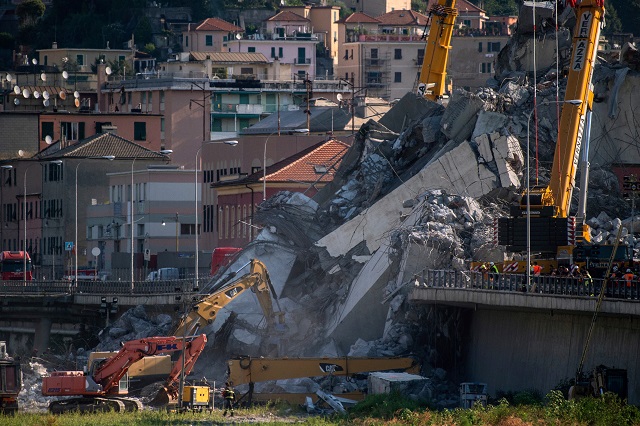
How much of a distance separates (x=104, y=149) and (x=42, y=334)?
124 feet

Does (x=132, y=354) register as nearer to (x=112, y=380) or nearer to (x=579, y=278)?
(x=112, y=380)

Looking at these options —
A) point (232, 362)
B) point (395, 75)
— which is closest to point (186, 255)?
point (232, 362)

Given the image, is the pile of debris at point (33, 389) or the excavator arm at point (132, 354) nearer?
the excavator arm at point (132, 354)

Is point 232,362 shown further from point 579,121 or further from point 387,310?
point 579,121

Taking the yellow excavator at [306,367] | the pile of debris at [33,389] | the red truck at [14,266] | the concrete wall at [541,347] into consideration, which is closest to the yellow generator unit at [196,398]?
the yellow excavator at [306,367]

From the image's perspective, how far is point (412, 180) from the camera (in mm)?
84062

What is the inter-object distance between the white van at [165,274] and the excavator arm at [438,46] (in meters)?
21.9

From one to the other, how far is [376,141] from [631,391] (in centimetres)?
3281

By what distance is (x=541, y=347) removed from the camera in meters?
66.0

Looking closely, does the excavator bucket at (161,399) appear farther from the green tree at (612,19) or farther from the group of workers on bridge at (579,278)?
the green tree at (612,19)

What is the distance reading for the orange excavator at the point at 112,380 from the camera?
72.7 metres

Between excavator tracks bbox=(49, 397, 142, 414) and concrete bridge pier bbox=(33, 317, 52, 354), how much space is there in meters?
29.3

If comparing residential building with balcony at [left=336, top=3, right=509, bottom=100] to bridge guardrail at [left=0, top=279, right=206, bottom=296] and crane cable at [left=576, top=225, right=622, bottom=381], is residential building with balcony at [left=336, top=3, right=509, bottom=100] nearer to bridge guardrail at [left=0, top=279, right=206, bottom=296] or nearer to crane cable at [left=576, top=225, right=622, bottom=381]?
bridge guardrail at [left=0, top=279, right=206, bottom=296]

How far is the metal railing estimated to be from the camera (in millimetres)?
60375
